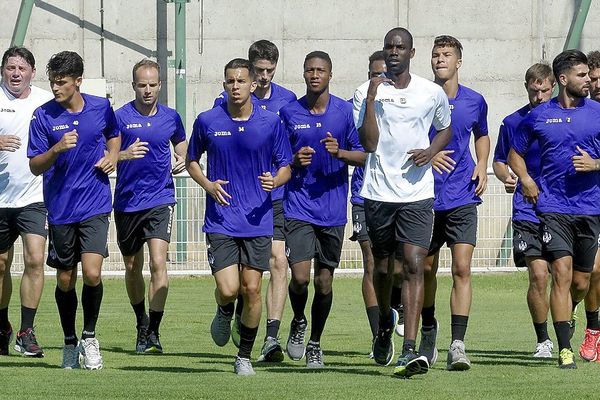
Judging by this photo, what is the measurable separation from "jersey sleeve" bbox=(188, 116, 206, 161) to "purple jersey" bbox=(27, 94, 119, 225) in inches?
33.8

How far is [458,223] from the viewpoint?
38.1 feet

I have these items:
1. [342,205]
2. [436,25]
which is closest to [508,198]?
[436,25]

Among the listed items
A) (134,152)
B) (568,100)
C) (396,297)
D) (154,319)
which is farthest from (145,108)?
(568,100)

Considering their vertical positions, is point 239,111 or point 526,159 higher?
point 239,111

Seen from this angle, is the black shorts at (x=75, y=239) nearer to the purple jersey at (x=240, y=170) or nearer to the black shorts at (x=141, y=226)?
the purple jersey at (x=240, y=170)

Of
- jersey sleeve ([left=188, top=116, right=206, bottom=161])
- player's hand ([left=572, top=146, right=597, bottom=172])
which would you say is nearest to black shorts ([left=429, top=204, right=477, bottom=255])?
player's hand ([left=572, top=146, right=597, bottom=172])

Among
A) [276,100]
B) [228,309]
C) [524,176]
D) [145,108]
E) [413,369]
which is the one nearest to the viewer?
[413,369]

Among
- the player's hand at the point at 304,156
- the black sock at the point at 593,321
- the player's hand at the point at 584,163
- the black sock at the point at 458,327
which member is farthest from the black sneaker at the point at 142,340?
the player's hand at the point at 584,163

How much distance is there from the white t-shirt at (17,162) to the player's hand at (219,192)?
2324mm

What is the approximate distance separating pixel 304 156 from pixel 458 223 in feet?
4.46

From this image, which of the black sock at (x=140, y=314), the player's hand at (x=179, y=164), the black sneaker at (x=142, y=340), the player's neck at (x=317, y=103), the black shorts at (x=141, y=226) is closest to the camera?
the player's neck at (x=317, y=103)

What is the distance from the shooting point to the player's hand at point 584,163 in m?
11.3

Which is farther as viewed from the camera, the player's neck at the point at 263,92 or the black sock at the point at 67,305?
the player's neck at the point at 263,92

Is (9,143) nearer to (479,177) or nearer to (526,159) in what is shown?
(479,177)
